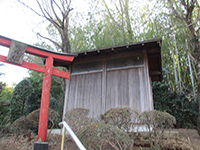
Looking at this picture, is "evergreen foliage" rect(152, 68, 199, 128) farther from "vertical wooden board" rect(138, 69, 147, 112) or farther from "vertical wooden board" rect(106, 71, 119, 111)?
"vertical wooden board" rect(106, 71, 119, 111)

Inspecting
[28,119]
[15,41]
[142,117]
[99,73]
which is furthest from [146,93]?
[15,41]

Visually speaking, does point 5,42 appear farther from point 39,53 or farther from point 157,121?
point 157,121

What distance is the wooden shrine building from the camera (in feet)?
17.3

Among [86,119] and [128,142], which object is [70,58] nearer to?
[86,119]

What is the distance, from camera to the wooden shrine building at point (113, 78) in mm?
5262

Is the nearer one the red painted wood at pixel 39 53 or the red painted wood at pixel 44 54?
the red painted wood at pixel 39 53

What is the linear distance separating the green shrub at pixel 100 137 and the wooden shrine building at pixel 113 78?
2.61m

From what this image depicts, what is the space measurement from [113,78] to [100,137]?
353 cm

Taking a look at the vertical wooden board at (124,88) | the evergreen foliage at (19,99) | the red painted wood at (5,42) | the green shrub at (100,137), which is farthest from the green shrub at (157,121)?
the evergreen foliage at (19,99)

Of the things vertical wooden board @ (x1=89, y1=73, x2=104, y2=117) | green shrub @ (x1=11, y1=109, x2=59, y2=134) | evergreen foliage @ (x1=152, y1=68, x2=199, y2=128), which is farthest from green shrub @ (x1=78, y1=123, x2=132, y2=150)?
evergreen foliage @ (x1=152, y1=68, x2=199, y2=128)

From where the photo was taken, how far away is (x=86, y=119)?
4.05m

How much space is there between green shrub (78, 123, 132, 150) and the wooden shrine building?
2613 millimetres

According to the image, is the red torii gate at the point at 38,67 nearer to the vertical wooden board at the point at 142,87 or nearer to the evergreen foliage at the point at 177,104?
the vertical wooden board at the point at 142,87

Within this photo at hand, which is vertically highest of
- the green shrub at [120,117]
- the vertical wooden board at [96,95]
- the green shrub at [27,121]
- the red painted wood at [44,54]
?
the red painted wood at [44,54]
